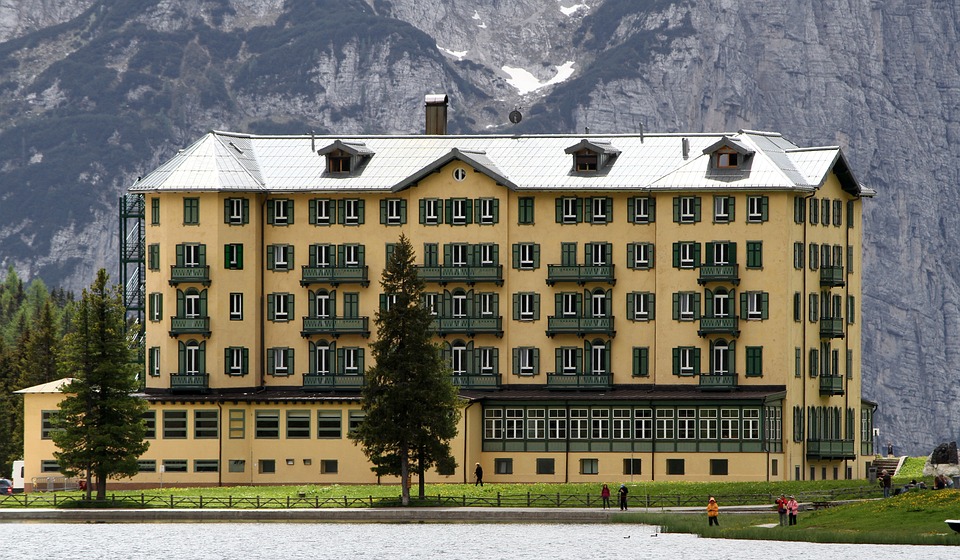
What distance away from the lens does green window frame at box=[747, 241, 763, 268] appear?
141 meters

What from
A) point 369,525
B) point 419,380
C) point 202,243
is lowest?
point 369,525

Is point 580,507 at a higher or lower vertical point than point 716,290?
lower

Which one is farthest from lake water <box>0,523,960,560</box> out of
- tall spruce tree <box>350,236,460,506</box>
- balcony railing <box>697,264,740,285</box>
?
balcony railing <box>697,264,740,285</box>

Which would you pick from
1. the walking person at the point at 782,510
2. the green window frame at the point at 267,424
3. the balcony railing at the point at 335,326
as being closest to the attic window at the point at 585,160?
Result: the balcony railing at the point at 335,326

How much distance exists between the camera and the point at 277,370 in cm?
14675

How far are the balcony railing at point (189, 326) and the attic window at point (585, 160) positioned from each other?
2661 cm

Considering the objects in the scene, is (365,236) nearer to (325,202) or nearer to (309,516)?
(325,202)

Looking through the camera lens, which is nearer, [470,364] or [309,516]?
[309,516]

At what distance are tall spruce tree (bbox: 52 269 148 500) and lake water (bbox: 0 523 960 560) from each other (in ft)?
13.0

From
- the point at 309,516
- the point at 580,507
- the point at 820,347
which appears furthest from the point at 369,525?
the point at 820,347

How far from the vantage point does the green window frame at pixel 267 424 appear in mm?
142375

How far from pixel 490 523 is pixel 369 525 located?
8.66m

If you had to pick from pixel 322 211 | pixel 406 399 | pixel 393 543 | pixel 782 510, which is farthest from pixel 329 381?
pixel 782 510

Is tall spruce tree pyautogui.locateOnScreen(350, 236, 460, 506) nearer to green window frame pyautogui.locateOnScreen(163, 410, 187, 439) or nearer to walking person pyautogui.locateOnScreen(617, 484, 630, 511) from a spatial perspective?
walking person pyautogui.locateOnScreen(617, 484, 630, 511)
